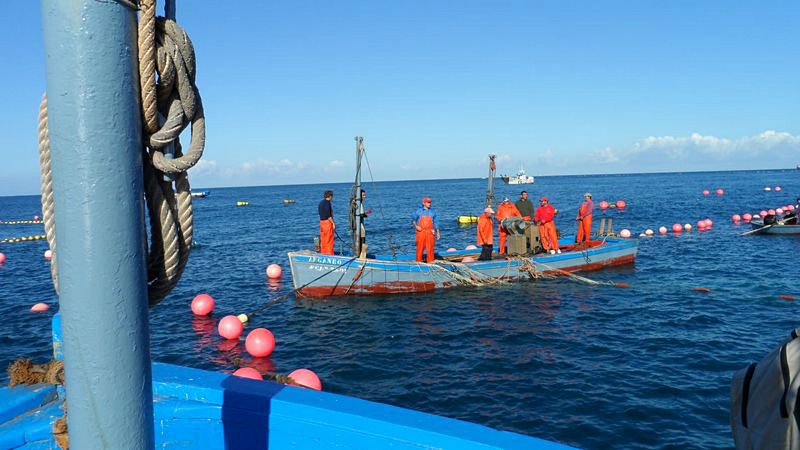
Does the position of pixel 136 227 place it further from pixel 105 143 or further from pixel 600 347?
pixel 600 347

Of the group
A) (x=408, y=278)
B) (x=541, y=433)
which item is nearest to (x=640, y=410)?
(x=541, y=433)

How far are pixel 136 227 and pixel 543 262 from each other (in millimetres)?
17324

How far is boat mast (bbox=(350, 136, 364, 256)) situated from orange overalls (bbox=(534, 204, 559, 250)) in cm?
679

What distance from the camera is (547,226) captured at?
18.9 meters

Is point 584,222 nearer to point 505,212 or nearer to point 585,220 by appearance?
point 585,220

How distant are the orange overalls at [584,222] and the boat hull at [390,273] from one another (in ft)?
10.4

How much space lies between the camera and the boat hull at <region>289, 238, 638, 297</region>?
15898mm

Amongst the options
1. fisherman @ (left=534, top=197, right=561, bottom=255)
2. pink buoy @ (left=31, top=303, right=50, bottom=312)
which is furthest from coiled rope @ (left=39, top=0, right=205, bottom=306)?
pink buoy @ (left=31, top=303, right=50, bottom=312)

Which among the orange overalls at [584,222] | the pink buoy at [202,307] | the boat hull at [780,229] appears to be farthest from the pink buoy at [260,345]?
the boat hull at [780,229]

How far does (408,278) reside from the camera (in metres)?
16.4

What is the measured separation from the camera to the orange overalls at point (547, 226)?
18766 mm

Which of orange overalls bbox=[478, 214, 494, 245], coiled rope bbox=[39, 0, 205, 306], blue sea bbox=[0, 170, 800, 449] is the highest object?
coiled rope bbox=[39, 0, 205, 306]

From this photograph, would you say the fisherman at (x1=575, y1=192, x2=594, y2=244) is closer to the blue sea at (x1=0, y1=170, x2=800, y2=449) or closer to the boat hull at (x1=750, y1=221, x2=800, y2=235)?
the blue sea at (x1=0, y1=170, x2=800, y2=449)

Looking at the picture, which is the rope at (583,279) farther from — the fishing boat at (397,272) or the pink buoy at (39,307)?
the pink buoy at (39,307)
